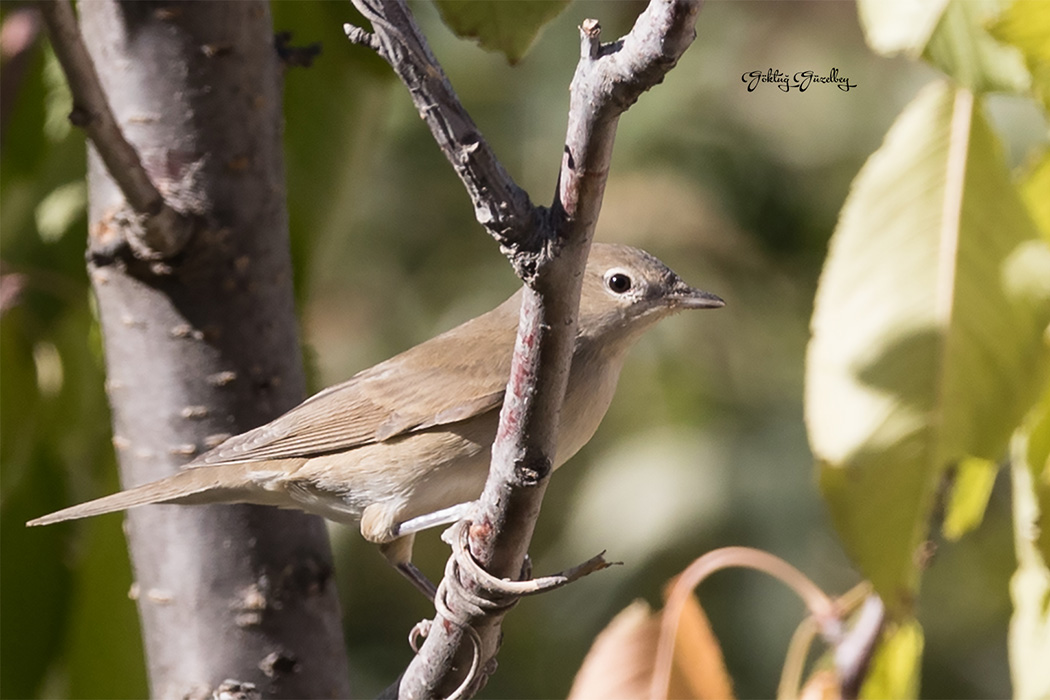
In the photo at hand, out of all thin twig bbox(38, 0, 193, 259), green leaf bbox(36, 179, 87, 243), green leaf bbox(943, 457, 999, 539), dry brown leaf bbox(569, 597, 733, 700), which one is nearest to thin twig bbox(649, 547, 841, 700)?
dry brown leaf bbox(569, 597, 733, 700)

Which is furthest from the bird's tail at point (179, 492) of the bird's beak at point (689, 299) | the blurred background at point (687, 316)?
the blurred background at point (687, 316)

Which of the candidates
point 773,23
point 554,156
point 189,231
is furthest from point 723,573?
point 189,231

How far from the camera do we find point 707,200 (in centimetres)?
523

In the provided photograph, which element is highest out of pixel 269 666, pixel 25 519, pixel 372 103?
pixel 372 103

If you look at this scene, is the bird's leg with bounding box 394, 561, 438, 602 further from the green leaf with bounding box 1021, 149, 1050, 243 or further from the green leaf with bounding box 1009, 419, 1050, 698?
the green leaf with bounding box 1021, 149, 1050, 243

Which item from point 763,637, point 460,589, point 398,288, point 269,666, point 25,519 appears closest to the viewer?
point 460,589

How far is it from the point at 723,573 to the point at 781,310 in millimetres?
1214

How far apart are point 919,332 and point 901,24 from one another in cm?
44

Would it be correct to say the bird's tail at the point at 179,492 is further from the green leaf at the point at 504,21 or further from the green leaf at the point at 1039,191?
the green leaf at the point at 1039,191

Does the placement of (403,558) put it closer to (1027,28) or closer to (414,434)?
(414,434)

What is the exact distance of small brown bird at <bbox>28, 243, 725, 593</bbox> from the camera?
214cm

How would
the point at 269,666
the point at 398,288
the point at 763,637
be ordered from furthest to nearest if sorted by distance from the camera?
the point at 398,288 < the point at 763,637 < the point at 269,666

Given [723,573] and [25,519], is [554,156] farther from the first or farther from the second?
[25,519]

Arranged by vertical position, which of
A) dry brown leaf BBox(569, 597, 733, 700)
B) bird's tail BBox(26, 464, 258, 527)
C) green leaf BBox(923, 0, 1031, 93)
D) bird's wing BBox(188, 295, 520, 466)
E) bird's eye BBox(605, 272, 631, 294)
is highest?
green leaf BBox(923, 0, 1031, 93)
